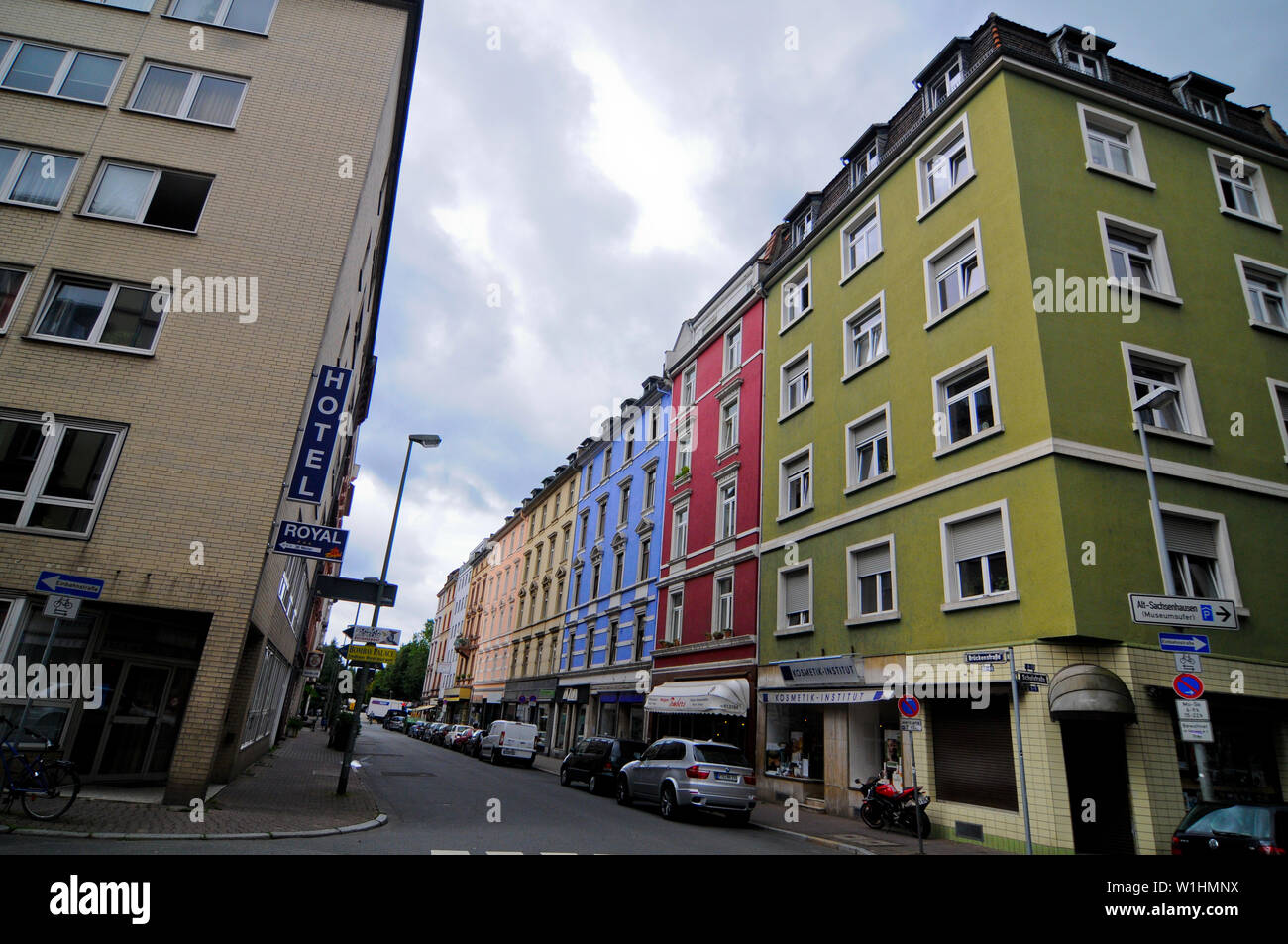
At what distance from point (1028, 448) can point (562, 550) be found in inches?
1318

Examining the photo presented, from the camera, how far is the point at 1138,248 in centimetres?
1755

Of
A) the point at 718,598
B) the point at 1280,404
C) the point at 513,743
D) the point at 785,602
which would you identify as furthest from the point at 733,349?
the point at 513,743

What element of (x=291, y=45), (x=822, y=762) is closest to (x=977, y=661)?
(x=822, y=762)

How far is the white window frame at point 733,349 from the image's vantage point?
96.9ft

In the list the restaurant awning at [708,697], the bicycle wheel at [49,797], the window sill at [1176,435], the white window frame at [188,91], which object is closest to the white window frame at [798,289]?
the window sill at [1176,435]

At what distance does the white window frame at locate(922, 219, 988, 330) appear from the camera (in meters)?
17.3

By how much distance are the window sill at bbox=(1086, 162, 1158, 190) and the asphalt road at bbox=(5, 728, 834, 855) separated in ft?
54.8

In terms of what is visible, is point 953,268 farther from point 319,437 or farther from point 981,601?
point 319,437

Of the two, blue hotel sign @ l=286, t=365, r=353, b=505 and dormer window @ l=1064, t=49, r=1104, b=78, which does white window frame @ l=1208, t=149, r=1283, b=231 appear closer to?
dormer window @ l=1064, t=49, r=1104, b=78

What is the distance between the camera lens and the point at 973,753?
48.5ft

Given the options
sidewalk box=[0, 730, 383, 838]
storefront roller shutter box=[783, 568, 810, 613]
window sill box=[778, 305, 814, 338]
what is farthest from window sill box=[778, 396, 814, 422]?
sidewalk box=[0, 730, 383, 838]

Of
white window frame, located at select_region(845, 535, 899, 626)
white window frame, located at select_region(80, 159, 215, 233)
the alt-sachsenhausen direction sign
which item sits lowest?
the alt-sachsenhausen direction sign

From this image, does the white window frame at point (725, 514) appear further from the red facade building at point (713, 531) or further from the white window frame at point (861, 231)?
the white window frame at point (861, 231)
